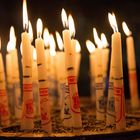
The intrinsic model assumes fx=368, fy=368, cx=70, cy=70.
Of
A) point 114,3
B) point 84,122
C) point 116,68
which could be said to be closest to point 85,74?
point 114,3

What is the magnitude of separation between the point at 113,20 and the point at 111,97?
46 centimetres

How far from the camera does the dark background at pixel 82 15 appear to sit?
409cm

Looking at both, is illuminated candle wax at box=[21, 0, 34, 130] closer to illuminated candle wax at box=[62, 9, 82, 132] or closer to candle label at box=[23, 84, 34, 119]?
candle label at box=[23, 84, 34, 119]

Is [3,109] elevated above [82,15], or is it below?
below

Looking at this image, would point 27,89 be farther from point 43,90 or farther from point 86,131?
point 86,131

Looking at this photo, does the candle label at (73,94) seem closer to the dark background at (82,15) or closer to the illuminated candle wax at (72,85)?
the illuminated candle wax at (72,85)

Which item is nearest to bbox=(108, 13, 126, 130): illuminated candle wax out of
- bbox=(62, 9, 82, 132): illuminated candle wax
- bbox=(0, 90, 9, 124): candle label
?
bbox=(62, 9, 82, 132): illuminated candle wax

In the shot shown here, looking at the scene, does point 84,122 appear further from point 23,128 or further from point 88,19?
point 88,19

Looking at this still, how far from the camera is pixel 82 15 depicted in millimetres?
4258

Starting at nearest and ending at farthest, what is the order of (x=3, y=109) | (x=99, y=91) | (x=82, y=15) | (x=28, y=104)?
(x=28, y=104)
(x=3, y=109)
(x=99, y=91)
(x=82, y=15)

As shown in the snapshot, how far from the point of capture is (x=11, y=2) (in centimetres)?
420

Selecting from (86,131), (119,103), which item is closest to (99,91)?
(119,103)

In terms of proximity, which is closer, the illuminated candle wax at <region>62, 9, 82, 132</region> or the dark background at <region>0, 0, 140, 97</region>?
the illuminated candle wax at <region>62, 9, 82, 132</region>

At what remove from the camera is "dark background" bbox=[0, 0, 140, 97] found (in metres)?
4.09
